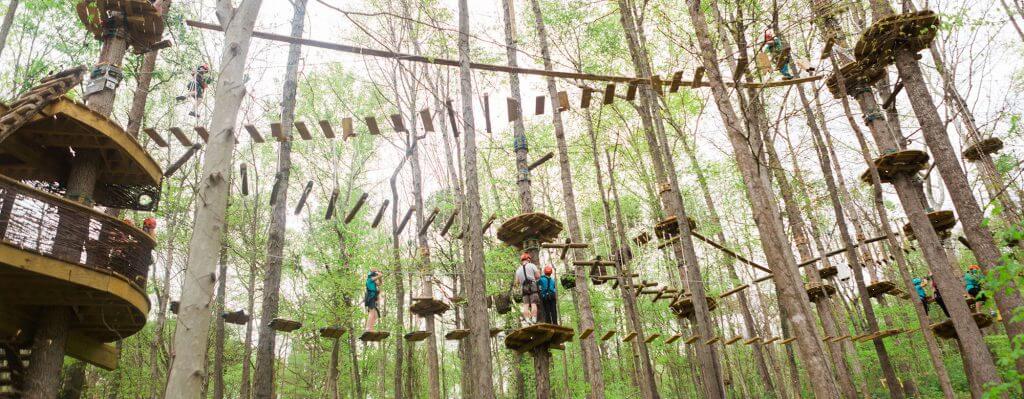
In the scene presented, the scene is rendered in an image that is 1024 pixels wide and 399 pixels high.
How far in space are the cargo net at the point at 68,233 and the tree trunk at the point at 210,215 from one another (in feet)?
13.5

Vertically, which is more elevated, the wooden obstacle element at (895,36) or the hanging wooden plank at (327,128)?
the wooden obstacle element at (895,36)

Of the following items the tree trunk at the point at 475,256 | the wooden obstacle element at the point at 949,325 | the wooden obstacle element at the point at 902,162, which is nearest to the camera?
the tree trunk at the point at 475,256

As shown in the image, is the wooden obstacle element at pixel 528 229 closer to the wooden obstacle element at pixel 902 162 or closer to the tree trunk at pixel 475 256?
the tree trunk at pixel 475 256

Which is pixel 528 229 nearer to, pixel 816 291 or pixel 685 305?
pixel 685 305

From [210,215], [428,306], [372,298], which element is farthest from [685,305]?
[210,215]

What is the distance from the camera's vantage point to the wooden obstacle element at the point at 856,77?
24.9 ft

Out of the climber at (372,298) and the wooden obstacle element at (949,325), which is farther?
the wooden obstacle element at (949,325)

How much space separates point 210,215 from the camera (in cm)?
371

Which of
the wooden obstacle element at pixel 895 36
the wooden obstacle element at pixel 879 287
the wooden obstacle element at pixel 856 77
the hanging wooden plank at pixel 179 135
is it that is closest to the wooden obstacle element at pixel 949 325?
the wooden obstacle element at pixel 879 287

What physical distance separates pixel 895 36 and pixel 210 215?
8.35 m

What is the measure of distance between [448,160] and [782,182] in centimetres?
806

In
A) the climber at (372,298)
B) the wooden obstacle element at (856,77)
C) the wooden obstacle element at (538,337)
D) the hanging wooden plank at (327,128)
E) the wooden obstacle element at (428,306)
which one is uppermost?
the wooden obstacle element at (856,77)

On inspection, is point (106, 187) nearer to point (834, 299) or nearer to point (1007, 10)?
point (1007, 10)

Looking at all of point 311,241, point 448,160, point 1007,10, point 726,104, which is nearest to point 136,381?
point 311,241
